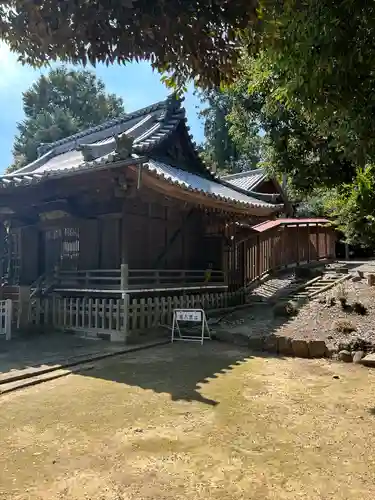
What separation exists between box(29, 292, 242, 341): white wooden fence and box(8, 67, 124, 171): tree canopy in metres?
31.0

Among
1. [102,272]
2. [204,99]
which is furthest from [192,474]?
[204,99]

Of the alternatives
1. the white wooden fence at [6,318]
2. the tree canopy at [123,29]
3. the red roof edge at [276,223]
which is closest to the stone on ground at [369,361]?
the tree canopy at [123,29]

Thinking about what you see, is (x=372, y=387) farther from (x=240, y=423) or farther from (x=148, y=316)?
(x=148, y=316)

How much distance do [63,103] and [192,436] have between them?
46.6 m

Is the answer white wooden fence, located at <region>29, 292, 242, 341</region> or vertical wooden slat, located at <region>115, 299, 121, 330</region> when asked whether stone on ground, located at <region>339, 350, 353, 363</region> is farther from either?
vertical wooden slat, located at <region>115, 299, 121, 330</region>

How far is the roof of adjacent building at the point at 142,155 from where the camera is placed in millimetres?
8956

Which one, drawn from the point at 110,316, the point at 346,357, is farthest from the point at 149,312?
the point at 346,357

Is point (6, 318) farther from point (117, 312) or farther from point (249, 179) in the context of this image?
point (249, 179)

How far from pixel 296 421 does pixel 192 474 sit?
1.57m

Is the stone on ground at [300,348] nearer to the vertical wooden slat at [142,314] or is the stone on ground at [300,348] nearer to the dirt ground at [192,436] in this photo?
the dirt ground at [192,436]

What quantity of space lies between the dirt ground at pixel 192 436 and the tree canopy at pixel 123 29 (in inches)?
120

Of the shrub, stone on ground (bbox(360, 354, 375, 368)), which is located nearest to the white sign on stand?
the shrub

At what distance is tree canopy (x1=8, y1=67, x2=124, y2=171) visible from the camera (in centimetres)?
3912

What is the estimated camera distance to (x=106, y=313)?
918 cm
